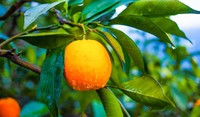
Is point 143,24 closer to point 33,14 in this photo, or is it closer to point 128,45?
point 128,45

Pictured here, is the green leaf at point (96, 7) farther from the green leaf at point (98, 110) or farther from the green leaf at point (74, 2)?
the green leaf at point (98, 110)

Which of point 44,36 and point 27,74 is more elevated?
point 44,36

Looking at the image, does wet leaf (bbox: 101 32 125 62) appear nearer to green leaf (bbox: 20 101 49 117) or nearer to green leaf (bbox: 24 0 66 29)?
green leaf (bbox: 24 0 66 29)

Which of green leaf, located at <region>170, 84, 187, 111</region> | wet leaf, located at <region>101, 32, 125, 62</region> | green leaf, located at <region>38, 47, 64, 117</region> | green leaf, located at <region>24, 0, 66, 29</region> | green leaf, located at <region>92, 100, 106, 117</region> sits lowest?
green leaf, located at <region>170, 84, 187, 111</region>

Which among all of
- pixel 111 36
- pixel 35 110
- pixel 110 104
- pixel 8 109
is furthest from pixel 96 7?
pixel 35 110

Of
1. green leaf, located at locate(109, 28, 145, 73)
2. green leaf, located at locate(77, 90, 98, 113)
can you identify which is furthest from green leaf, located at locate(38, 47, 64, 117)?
green leaf, located at locate(77, 90, 98, 113)

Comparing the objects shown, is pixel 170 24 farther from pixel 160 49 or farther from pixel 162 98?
pixel 160 49

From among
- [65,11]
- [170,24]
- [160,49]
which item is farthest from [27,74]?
[170,24]
